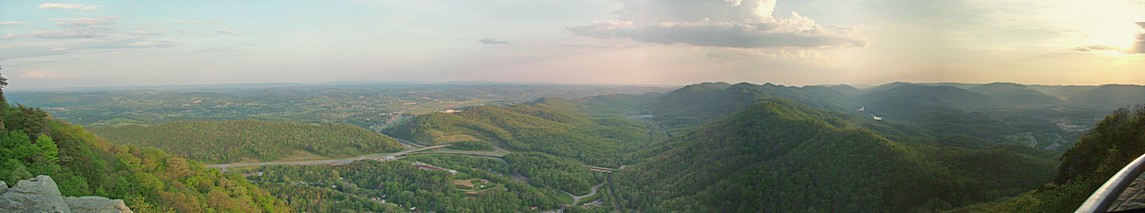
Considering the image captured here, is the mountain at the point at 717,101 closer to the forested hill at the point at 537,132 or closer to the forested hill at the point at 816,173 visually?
the forested hill at the point at 537,132

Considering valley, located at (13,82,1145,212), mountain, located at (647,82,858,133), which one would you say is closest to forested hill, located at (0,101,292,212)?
valley, located at (13,82,1145,212)

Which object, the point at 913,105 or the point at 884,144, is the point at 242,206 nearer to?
the point at 884,144

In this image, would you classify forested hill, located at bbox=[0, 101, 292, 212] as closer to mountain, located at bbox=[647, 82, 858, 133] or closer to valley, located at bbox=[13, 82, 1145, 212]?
valley, located at bbox=[13, 82, 1145, 212]

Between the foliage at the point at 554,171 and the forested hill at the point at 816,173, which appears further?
the foliage at the point at 554,171

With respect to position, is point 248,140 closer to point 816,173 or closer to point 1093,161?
point 816,173

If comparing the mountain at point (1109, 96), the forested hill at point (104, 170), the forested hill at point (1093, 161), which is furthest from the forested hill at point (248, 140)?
the mountain at point (1109, 96)

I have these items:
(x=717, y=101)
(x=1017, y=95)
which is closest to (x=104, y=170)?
(x=717, y=101)
